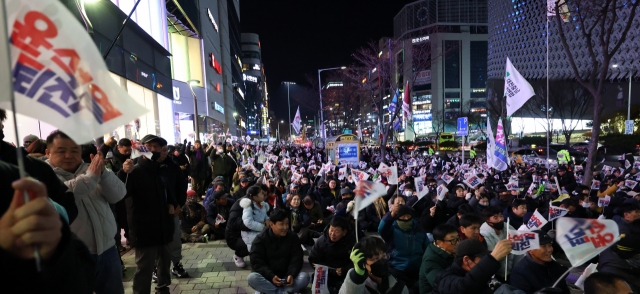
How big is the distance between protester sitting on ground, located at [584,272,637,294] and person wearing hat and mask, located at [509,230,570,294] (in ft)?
2.46

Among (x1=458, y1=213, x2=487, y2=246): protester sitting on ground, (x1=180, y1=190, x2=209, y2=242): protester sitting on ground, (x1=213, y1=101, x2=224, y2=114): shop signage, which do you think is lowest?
(x1=180, y1=190, x2=209, y2=242): protester sitting on ground

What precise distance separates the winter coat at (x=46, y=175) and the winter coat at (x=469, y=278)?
2716 millimetres

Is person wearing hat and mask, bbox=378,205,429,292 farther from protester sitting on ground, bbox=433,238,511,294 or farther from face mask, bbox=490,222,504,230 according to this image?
protester sitting on ground, bbox=433,238,511,294

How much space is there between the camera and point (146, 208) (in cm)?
377

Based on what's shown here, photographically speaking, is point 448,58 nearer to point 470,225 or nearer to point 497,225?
point 497,225

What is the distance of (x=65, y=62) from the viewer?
1.39 meters

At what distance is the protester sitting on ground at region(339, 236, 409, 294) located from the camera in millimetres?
2863

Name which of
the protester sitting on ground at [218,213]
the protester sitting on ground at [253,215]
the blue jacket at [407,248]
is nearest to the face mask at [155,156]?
the protester sitting on ground at [253,215]

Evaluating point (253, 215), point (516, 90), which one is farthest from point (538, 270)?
point (516, 90)

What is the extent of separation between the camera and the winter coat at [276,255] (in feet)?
13.5

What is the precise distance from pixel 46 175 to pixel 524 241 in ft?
12.1

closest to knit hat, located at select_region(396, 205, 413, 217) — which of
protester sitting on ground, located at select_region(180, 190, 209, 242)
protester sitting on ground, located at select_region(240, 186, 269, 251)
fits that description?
protester sitting on ground, located at select_region(240, 186, 269, 251)

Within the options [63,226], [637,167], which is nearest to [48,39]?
[63,226]

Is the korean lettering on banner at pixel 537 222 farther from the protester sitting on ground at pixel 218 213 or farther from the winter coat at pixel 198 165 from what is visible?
the winter coat at pixel 198 165
